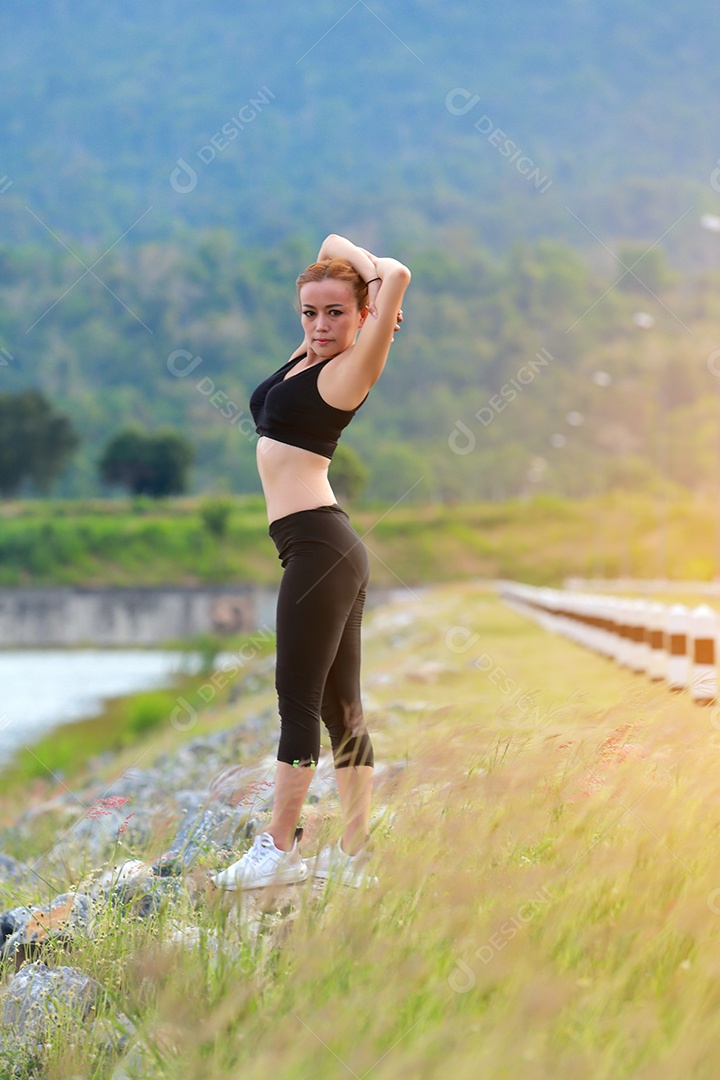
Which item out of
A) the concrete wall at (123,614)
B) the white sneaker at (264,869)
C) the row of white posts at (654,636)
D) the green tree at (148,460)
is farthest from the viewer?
the green tree at (148,460)

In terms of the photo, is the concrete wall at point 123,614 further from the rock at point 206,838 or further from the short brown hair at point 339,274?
the short brown hair at point 339,274

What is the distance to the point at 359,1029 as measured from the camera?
10.5 feet

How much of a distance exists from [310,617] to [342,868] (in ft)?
2.75

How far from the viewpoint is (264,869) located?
14.0ft

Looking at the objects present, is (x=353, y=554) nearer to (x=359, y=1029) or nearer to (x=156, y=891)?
(x=156, y=891)

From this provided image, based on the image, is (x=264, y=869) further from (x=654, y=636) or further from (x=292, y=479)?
(x=654, y=636)

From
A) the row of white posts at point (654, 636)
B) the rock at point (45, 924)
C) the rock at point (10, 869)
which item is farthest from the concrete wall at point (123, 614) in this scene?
the rock at point (45, 924)

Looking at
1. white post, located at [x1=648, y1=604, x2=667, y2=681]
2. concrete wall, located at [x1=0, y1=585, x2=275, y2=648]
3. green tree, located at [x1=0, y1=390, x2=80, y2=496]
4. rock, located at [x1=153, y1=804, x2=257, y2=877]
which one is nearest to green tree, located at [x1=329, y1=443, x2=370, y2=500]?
concrete wall, located at [x1=0, y1=585, x2=275, y2=648]

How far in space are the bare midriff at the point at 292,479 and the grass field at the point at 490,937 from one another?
960 millimetres

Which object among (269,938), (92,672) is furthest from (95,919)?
(92,672)

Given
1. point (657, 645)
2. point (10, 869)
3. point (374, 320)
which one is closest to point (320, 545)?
point (374, 320)

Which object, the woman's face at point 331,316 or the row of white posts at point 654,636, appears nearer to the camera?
the woman's face at point 331,316

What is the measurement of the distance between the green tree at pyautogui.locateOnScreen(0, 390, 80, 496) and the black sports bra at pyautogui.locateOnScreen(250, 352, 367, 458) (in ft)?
400

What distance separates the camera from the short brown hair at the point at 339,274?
14.9ft
